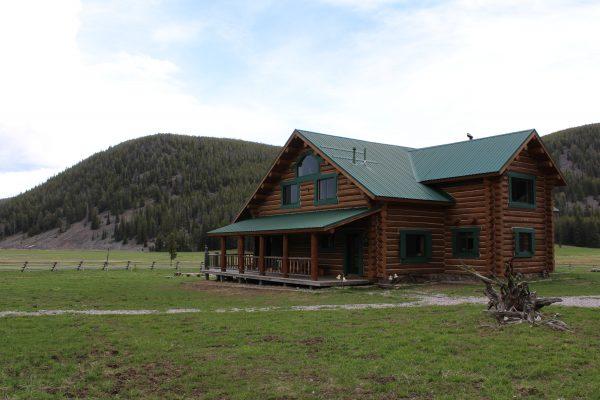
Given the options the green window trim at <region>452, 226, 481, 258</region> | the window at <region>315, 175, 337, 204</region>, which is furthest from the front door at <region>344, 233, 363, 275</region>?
the green window trim at <region>452, 226, 481, 258</region>

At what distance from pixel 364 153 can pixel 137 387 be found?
2244 centimetres

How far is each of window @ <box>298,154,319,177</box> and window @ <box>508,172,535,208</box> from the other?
10157 mm

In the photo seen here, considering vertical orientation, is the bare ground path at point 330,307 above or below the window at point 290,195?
below

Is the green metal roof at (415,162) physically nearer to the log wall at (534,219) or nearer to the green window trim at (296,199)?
the log wall at (534,219)

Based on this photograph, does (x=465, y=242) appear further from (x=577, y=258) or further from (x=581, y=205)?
(x=581, y=205)

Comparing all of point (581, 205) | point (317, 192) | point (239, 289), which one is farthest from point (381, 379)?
point (581, 205)

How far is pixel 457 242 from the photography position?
28.1m

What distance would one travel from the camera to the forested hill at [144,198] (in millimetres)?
Result: 154625

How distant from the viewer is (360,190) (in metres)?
27.1

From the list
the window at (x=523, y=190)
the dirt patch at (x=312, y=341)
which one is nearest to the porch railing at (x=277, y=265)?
the window at (x=523, y=190)

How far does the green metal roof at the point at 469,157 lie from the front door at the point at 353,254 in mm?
4967

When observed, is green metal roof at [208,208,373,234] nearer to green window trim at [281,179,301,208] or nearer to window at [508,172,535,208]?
green window trim at [281,179,301,208]

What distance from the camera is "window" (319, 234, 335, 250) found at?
95.7 feet

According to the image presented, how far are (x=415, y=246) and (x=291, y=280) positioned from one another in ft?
21.6
